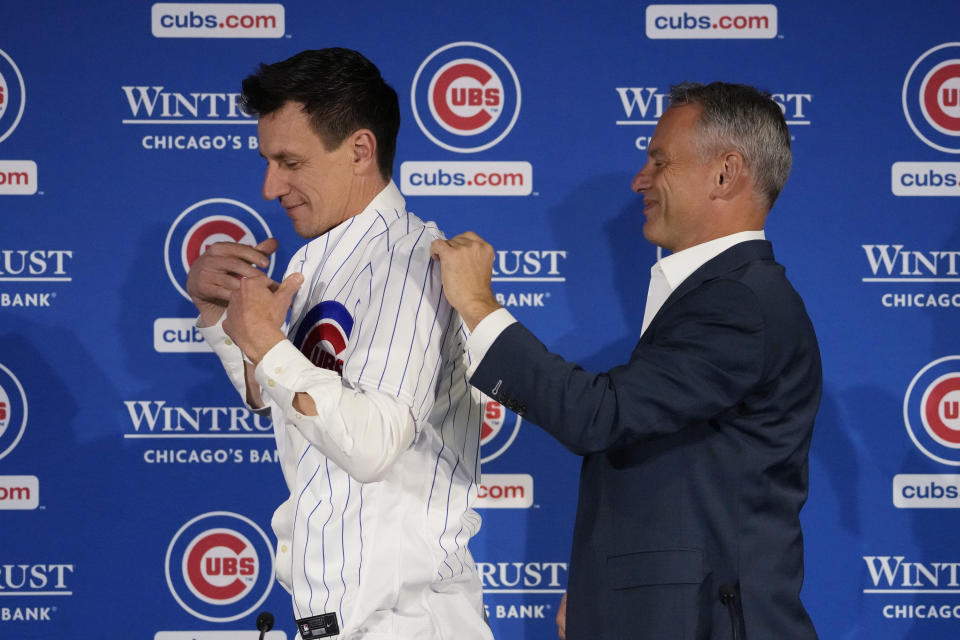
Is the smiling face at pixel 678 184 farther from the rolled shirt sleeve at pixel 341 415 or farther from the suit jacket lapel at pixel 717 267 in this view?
the rolled shirt sleeve at pixel 341 415

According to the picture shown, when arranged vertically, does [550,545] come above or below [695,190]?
below

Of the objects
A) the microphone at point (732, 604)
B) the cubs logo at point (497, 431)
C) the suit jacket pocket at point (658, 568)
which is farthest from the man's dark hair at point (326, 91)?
the cubs logo at point (497, 431)

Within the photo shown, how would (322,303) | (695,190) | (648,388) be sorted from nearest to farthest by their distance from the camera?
(648,388) < (322,303) < (695,190)

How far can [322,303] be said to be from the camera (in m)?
1.76

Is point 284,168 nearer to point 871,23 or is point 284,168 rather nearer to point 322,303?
point 322,303

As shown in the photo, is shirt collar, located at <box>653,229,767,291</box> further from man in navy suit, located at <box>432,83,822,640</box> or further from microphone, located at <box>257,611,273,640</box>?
microphone, located at <box>257,611,273,640</box>

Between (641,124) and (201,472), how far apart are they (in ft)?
4.95

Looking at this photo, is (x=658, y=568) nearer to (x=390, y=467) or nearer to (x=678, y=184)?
(x=390, y=467)

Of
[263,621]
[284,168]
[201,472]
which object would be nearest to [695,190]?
[284,168]

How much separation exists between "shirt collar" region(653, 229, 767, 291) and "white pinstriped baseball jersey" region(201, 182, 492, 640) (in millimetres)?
397

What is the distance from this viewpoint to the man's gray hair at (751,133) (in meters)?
1.91

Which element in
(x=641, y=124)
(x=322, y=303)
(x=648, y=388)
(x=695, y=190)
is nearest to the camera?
(x=648, y=388)

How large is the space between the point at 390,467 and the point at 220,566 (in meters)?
1.42

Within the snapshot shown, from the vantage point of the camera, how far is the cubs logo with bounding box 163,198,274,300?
275 centimetres
